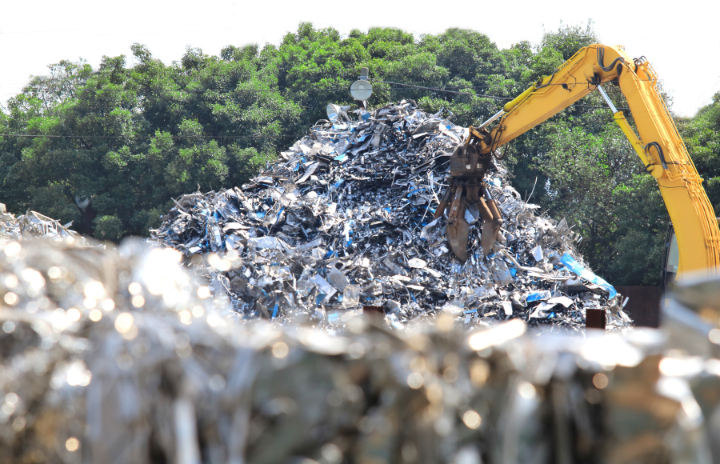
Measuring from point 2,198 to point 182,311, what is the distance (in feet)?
76.7

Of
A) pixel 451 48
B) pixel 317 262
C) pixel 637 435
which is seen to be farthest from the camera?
pixel 451 48

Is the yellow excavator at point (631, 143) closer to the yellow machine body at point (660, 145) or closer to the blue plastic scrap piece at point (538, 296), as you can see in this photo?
the yellow machine body at point (660, 145)

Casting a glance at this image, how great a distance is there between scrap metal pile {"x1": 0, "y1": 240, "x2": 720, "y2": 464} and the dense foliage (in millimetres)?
15889

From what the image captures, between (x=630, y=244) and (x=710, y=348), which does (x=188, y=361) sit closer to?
(x=710, y=348)

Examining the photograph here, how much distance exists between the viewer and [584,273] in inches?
391

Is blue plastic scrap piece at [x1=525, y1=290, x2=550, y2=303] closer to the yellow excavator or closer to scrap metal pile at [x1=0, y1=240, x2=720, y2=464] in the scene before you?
the yellow excavator

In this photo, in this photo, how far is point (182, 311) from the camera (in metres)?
1.94

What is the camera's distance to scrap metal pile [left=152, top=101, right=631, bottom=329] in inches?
352

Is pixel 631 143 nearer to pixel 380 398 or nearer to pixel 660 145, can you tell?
pixel 660 145

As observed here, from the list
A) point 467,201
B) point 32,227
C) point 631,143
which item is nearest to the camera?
point 631,143

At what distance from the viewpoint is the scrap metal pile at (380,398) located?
1.19m

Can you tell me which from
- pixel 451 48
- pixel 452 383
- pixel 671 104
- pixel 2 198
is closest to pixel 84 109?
pixel 2 198

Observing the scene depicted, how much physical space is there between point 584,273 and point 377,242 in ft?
12.6

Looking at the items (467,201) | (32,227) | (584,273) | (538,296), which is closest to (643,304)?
(584,273)
